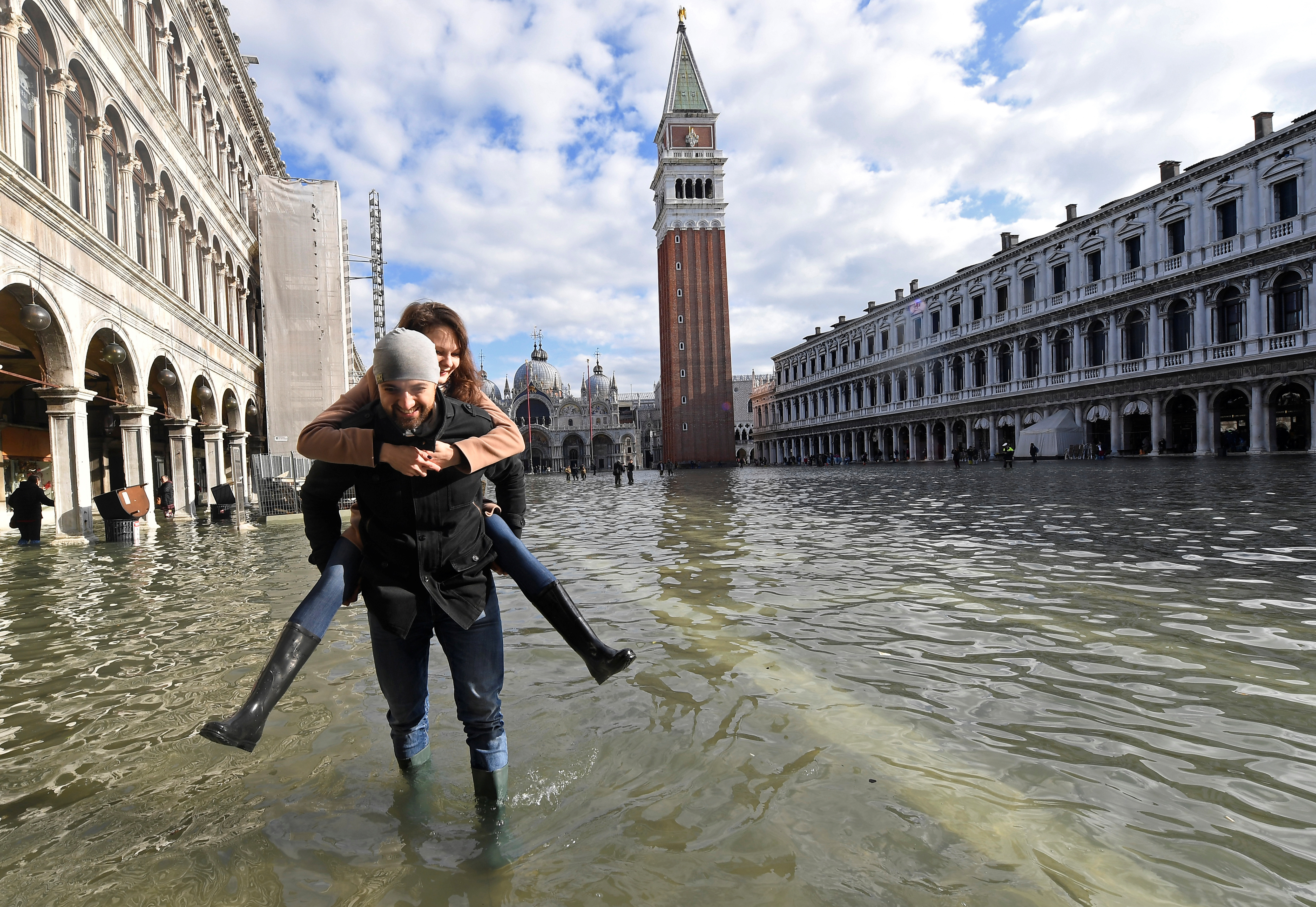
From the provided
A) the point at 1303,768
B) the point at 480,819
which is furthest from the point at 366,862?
the point at 1303,768

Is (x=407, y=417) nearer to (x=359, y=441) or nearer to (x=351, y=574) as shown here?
(x=359, y=441)

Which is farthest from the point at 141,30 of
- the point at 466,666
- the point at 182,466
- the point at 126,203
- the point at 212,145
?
the point at 466,666

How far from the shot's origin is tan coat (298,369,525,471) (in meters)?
2.26

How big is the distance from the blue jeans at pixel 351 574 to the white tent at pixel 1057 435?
1518 inches

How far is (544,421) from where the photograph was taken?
101 meters

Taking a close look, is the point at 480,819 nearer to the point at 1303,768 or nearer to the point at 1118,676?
the point at 1303,768

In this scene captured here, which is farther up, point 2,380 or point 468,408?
point 2,380

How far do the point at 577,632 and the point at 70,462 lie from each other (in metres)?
13.5

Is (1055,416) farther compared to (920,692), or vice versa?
(1055,416)

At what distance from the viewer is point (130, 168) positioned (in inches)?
558

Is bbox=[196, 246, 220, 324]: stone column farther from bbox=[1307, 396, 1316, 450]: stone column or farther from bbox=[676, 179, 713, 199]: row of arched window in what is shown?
bbox=[676, 179, 713, 199]: row of arched window

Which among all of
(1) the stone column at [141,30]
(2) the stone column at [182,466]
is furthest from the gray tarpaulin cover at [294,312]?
(1) the stone column at [141,30]

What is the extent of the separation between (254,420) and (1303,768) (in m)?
28.8

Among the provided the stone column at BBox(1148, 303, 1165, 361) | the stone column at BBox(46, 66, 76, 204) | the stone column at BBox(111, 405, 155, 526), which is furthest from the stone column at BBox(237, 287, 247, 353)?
the stone column at BBox(1148, 303, 1165, 361)
